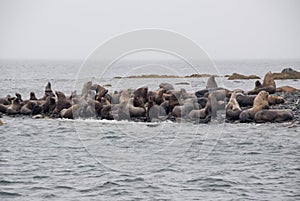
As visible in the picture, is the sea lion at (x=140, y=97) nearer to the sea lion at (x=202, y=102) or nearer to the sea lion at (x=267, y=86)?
the sea lion at (x=202, y=102)

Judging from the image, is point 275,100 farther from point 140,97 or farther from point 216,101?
point 140,97

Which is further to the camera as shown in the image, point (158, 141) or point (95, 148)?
point (158, 141)

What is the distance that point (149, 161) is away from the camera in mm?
19078

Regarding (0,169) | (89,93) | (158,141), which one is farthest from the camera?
(89,93)

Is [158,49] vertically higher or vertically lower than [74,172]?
higher

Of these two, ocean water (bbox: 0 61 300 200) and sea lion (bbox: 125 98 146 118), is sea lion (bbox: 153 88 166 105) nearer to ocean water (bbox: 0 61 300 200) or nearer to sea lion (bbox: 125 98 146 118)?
sea lion (bbox: 125 98 146 118)

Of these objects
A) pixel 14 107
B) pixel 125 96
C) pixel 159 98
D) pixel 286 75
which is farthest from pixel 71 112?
pixel 286 75

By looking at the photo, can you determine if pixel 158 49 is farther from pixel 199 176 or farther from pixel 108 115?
pixel 108 115

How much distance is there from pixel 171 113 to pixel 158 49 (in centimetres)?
1244

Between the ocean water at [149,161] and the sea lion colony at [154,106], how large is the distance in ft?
2.91

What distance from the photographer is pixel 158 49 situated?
52.6 feet

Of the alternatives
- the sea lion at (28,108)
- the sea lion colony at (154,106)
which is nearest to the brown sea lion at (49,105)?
the sea lion colony at (154,106)

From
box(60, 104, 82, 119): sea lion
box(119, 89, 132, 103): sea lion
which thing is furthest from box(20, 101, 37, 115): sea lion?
box(119, 89, 132, 103): sea lion

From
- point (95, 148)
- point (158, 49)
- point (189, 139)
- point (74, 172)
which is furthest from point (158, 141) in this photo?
point (158, 49)
